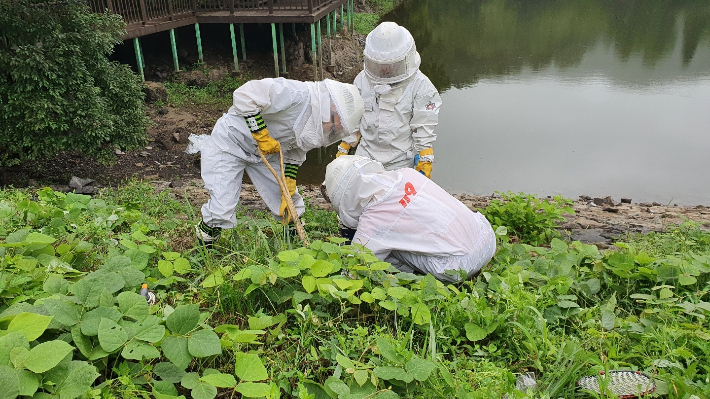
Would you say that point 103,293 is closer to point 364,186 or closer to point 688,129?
point 364,186

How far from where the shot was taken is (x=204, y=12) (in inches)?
475

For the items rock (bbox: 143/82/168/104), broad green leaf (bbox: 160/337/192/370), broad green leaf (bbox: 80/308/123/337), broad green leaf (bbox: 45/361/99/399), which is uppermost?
broad green leaf (bbox: 80/308/123/337)

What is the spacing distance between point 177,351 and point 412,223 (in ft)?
5.15

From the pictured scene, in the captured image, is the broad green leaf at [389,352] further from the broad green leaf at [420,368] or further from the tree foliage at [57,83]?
the tree foliage at [57,83]

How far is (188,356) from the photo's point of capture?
1643 mm

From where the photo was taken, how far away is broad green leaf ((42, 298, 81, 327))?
5.26 feet

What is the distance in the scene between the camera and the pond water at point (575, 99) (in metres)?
8.41

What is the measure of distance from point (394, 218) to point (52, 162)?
6.60 m

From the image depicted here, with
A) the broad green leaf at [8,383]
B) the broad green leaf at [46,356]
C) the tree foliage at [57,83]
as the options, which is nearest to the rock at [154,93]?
the tree foliage at [57,83]

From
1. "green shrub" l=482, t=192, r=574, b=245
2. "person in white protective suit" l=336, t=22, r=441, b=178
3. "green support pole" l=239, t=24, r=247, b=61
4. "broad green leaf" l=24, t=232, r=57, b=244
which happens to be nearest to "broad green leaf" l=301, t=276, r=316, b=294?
"broad green leaf" l=24, t=232, r=57, b=244

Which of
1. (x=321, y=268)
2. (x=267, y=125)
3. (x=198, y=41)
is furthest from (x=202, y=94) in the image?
(x=321, y=268)

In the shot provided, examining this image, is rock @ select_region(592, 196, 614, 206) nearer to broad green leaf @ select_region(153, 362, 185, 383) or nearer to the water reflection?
broad green leaf @ select_region(153, 362, 185, 383)

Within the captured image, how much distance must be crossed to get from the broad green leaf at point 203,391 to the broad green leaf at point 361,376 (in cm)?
47

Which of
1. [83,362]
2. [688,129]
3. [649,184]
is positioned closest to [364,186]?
[83,362]
